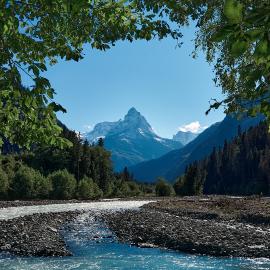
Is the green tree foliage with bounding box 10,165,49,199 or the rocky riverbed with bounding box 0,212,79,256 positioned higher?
the green tree foliage with bounding box 10,165,49,199

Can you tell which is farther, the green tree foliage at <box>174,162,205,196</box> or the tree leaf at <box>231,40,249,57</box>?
the green tree foliage at <box>174,162,205,196</box>

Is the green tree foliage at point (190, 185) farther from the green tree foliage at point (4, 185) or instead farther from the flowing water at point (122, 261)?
the flowing water at point (122, 261)

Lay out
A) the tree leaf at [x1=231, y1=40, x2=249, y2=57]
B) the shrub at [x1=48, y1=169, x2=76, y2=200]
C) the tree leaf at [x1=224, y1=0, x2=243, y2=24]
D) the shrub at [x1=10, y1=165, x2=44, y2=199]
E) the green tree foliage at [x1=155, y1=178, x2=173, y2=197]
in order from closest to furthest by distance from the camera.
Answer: the tree leaf at [x1=224, y1=0, x2=243, y2=24], the tree leaf at [x1=231, y1=40, x2=249, y2=57], the shrub at [x1=10, y1=165, x2=44, y2=199], the shrub at [x1=48, y1=169, x2=76, y2=200], the green tree foliage at [x1=155, y1=178, x2=173, y2=197]

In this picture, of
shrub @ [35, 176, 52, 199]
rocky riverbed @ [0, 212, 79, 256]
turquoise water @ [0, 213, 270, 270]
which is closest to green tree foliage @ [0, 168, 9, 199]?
shrub @ [35, 176, 52, 199]

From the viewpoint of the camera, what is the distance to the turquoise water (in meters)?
21.7

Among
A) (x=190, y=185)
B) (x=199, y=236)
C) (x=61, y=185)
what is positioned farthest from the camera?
(x=190, y=185)

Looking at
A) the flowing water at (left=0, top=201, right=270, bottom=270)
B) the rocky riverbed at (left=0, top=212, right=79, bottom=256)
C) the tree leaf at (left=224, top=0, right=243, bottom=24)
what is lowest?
the flowing water at (left=0, top=201, right=270, bottom=270)

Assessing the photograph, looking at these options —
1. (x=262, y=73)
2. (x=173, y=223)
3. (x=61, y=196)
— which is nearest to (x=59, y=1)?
(x=262, y=73)

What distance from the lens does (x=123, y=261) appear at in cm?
2334

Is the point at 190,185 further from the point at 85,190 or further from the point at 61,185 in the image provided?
the point at 61,185

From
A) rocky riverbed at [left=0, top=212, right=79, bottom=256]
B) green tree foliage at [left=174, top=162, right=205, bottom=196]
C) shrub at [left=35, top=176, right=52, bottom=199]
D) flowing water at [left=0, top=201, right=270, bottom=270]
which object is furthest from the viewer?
green tree foliage at [left=174, top=162, right=205, bottom=196]

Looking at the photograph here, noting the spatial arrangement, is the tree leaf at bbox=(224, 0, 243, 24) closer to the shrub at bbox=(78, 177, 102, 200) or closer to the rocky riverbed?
the rocky riverbed

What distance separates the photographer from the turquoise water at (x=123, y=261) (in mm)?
21672

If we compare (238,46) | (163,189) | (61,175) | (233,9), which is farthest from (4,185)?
(233,9)
